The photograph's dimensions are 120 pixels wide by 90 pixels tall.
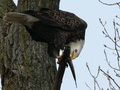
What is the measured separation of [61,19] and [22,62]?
73cm

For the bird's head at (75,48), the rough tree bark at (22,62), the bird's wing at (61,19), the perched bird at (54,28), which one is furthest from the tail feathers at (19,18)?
the bird's head at (75,48)

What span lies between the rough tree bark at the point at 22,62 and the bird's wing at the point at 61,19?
1.58 feet

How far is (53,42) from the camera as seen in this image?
14.3ft

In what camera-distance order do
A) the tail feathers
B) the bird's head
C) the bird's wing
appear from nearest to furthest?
the tail feathers, the bird's wing, the bird's head

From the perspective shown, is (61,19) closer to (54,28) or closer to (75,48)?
(54,28)

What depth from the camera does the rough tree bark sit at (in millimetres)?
4219

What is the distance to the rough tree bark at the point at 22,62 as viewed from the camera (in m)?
4.22

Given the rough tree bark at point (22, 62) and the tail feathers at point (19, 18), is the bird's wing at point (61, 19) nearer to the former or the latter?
A: the tail feathers at point (19, 18)

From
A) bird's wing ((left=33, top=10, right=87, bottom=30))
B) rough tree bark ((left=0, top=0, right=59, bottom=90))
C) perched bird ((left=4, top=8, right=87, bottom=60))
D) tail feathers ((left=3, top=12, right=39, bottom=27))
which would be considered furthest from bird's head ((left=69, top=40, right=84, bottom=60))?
tail feathers ((left=3, top=12, right=39, bottom=27))

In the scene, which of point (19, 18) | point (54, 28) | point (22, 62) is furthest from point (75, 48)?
point (19, 18)

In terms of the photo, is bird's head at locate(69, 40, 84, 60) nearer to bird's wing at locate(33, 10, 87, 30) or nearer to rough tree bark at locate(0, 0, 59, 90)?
bird's wing at locate(33, 10, 87, 30)

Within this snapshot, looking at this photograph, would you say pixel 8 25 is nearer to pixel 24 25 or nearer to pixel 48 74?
pixel 24 25

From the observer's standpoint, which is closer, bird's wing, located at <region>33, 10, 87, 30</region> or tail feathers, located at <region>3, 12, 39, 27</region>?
tail feathers, located at <region>3, 12, 39, 27</region>

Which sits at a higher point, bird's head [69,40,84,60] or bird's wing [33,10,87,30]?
bird's wing [33,10,87,30]
